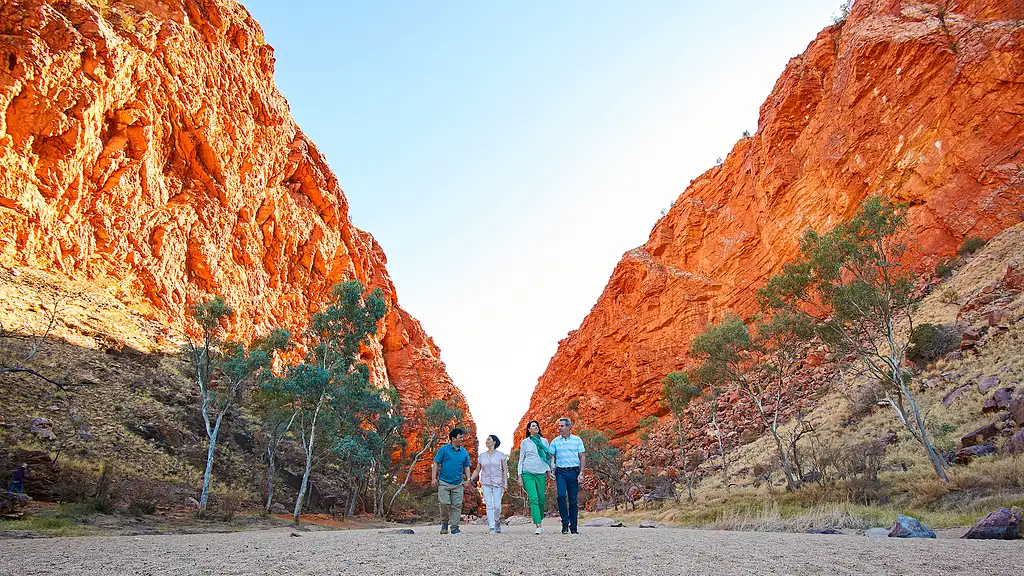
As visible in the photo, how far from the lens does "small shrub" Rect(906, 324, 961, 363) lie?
2308 centimetres

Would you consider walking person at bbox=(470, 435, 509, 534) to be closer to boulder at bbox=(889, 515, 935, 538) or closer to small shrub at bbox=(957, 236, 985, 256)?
boulder at bbox=(889, 515, 935, 538)

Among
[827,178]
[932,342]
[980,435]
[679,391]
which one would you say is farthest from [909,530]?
[827,178]

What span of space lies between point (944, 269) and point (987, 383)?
22.3 metres

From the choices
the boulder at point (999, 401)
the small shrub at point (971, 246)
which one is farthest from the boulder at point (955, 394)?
the small shrub at point (971, 246)

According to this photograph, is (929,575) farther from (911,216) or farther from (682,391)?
(911,216)

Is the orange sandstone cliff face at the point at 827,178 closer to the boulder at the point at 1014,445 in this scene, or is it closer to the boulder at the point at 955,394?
the boulder at the point at 955,394

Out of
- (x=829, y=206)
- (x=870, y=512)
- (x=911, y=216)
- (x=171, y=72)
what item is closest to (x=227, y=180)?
(x=171, y=72)

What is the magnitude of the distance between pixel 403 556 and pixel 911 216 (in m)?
46.7

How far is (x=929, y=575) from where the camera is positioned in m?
3.38

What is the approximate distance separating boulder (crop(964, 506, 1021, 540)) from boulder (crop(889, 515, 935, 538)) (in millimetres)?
463

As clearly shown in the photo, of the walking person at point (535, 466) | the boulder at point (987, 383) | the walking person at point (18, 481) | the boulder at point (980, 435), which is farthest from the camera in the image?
the boulder at point (987, 383)

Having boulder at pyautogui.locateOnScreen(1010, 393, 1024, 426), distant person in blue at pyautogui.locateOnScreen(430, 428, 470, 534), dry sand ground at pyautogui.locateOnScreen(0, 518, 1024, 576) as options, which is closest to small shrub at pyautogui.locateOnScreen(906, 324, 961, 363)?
boulder at pyautogui.locateOnScreen(1010, 393, 1024, 426)

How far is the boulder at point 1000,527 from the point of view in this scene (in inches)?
250

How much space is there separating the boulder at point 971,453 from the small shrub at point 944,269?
2780cm
